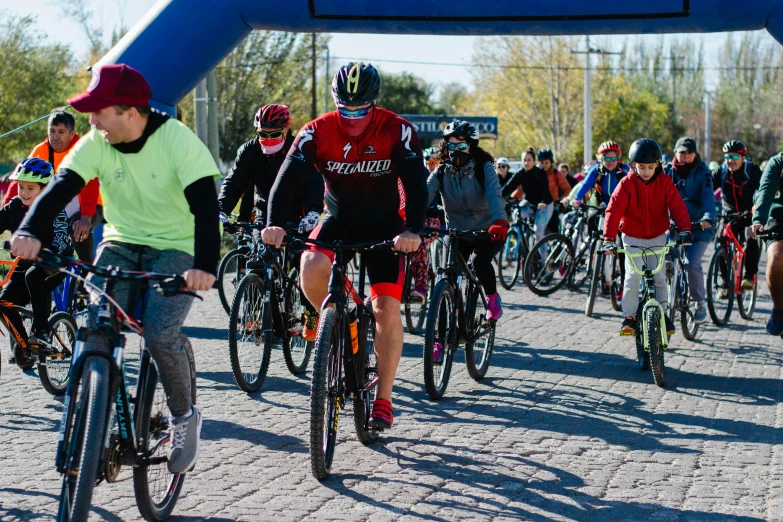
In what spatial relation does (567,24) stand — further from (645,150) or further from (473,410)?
(473,410)

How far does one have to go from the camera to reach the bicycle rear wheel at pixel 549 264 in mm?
14367

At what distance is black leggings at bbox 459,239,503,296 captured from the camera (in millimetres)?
8523

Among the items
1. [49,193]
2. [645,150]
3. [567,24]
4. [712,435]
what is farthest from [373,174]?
[567,24]

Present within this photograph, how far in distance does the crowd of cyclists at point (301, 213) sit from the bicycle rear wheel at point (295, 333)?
0.33 feet

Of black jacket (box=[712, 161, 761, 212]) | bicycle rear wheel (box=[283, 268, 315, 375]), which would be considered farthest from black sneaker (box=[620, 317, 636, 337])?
black jacket (box=[712, 161, 761, 212])

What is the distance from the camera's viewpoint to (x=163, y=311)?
4410mm

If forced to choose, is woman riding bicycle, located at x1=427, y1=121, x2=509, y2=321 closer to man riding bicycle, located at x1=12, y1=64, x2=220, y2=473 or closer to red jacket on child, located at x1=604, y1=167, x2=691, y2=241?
red jacket on child, located at x1=604, y1=167, x2=691, y2=241

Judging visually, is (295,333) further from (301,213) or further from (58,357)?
(58,357)

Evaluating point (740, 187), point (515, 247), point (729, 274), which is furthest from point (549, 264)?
point (515, 247)

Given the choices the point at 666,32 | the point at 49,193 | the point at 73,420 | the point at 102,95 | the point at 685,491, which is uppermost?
the point at 666,32

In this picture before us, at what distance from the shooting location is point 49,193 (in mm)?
4285

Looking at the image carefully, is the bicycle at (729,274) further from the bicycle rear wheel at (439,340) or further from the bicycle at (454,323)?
the bicycle rear wheel at (439,340)

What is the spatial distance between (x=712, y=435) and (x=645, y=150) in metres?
2.90

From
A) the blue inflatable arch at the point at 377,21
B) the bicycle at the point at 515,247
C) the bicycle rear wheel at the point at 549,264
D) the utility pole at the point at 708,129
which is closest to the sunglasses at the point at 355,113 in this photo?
the blue inflatable arch at the point at 377,21
